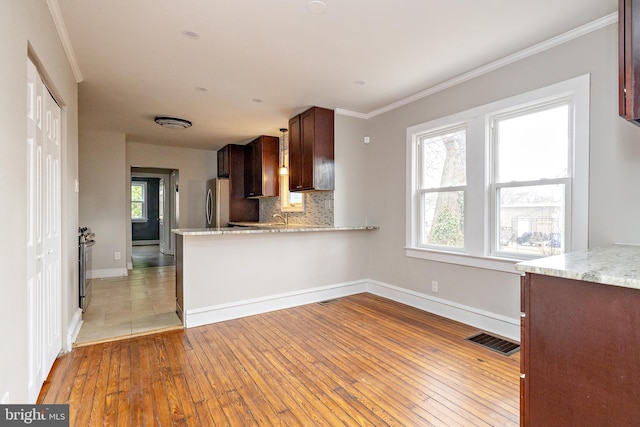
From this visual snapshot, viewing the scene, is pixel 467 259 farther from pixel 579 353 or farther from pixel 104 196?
pixel 104 196

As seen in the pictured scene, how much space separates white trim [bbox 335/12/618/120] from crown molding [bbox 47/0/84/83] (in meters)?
2.82

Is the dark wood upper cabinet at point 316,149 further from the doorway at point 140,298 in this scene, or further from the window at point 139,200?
the window at point 139,200

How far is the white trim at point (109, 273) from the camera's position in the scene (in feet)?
17.7

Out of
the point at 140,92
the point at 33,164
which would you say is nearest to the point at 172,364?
the point at 33,164

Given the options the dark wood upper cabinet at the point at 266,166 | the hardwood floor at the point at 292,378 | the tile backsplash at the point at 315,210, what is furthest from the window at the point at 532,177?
the dark wood upper cabinet at the point at 266,166

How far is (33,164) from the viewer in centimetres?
181

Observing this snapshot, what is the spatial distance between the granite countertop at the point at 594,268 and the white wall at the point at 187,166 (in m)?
6.73

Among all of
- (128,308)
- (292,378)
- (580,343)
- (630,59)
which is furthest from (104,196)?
(630,59)

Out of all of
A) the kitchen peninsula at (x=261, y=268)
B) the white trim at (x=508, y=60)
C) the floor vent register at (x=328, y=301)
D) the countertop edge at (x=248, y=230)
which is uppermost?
the white trim at (x=508, y=60)

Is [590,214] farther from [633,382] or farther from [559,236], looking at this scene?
[633,382]

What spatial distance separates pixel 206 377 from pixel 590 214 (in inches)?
121

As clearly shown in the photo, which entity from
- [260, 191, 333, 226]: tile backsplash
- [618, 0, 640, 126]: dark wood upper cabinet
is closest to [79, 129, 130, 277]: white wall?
[260, 191, 333, 226]: tile backsplash

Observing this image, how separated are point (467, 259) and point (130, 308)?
3815 millimetres

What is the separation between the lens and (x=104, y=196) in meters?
5.46
